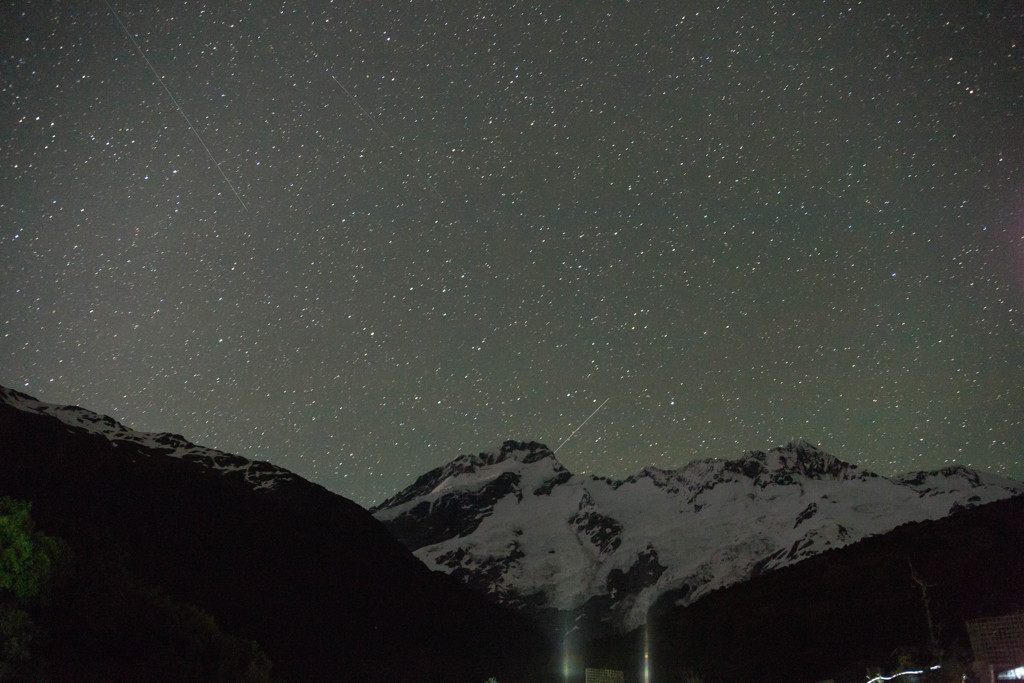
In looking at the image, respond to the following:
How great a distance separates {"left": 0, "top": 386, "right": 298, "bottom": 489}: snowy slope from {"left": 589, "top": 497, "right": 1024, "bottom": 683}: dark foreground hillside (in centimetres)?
8212

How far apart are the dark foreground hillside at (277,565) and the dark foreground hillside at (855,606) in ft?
116

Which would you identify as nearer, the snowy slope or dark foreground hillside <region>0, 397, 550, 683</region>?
dark foreground hillside <region>0, 397, 550, 683</region>

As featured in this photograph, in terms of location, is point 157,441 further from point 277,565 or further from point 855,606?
point 855,606

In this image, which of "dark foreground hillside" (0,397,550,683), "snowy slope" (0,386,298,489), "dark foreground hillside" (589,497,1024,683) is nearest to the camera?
"dark foreground hillside" (589,497,1024,683)

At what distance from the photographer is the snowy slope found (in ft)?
437

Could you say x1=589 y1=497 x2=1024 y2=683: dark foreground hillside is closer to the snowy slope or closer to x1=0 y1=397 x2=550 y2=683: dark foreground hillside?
x1=0 y1=397 x2=550 y2=683: dark foreground hillside

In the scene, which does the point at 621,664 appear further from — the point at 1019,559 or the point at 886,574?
the point at 1019,559

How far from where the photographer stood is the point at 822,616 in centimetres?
9031

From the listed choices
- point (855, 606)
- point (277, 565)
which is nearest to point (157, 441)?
point (277, 565)

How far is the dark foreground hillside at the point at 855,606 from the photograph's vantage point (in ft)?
259

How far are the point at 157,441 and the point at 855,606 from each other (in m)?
122

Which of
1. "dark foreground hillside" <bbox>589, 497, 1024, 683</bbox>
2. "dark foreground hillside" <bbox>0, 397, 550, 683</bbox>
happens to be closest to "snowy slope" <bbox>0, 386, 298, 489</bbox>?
"dark foreground hillside" <bbox>0, 397, 550, 683</bbox>

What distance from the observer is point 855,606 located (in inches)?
3497

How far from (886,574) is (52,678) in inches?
3625
